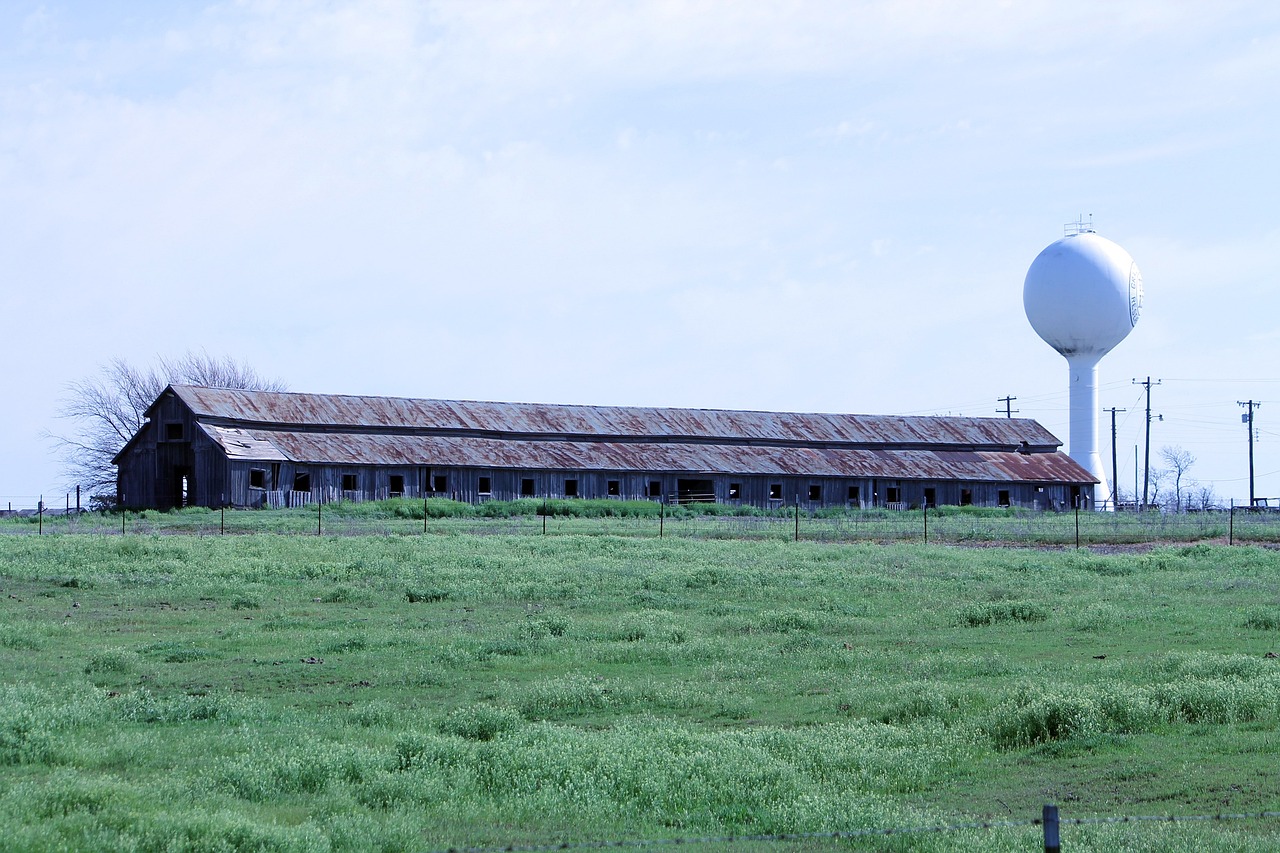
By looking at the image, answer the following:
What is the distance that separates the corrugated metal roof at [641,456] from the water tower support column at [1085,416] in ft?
4.63

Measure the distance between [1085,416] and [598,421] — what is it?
2939 centimetres

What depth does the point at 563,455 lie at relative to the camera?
6500cm

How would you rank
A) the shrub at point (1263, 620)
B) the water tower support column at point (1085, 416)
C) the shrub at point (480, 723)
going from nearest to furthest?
the shrub at point (480, 723) < the shrub at point (1263, 620) < the water tower support column at point (1085, 416)

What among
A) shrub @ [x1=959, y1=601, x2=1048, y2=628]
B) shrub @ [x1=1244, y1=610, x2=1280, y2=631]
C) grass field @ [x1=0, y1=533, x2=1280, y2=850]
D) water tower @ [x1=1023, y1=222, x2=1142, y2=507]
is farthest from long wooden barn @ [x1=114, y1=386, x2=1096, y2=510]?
shrub @ [x1=1244, y1=610, x2=1280, y2=631]

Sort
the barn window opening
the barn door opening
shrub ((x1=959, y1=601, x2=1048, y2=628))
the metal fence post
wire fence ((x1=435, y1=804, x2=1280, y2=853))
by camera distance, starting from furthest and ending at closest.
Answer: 1. the barn window opening
2. the barn door opening
3. shrub ((x1=959, y1=601, x2=1048, y2=628))
4. wire fence ((x1=435, y1=804, x2=1280, y2=853))
5. the metal fence post

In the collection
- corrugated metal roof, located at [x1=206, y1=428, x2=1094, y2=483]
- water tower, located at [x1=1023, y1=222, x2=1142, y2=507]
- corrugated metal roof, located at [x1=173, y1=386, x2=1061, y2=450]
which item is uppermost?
water tower, located at [x1=1023, y1=222, x2=1142, y2=507]

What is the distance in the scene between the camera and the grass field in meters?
9.40

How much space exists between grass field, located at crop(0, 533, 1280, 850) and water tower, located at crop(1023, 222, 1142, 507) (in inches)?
1761

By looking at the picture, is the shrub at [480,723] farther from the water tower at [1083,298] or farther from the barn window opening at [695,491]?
the water tower at [1083,298]

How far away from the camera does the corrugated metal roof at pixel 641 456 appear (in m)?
58.8

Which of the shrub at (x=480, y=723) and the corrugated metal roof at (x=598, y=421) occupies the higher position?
the corrugated metal roof at (x=598, y=421)

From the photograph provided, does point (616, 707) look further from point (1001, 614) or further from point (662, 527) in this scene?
point (662, 527)

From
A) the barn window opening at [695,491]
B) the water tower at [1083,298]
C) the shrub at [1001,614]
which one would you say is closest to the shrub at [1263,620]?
the shrub at [1001,614]

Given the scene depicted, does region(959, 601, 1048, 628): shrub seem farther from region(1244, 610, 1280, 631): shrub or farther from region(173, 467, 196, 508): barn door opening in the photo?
region(173, 467, 196, 508): barn door opening
